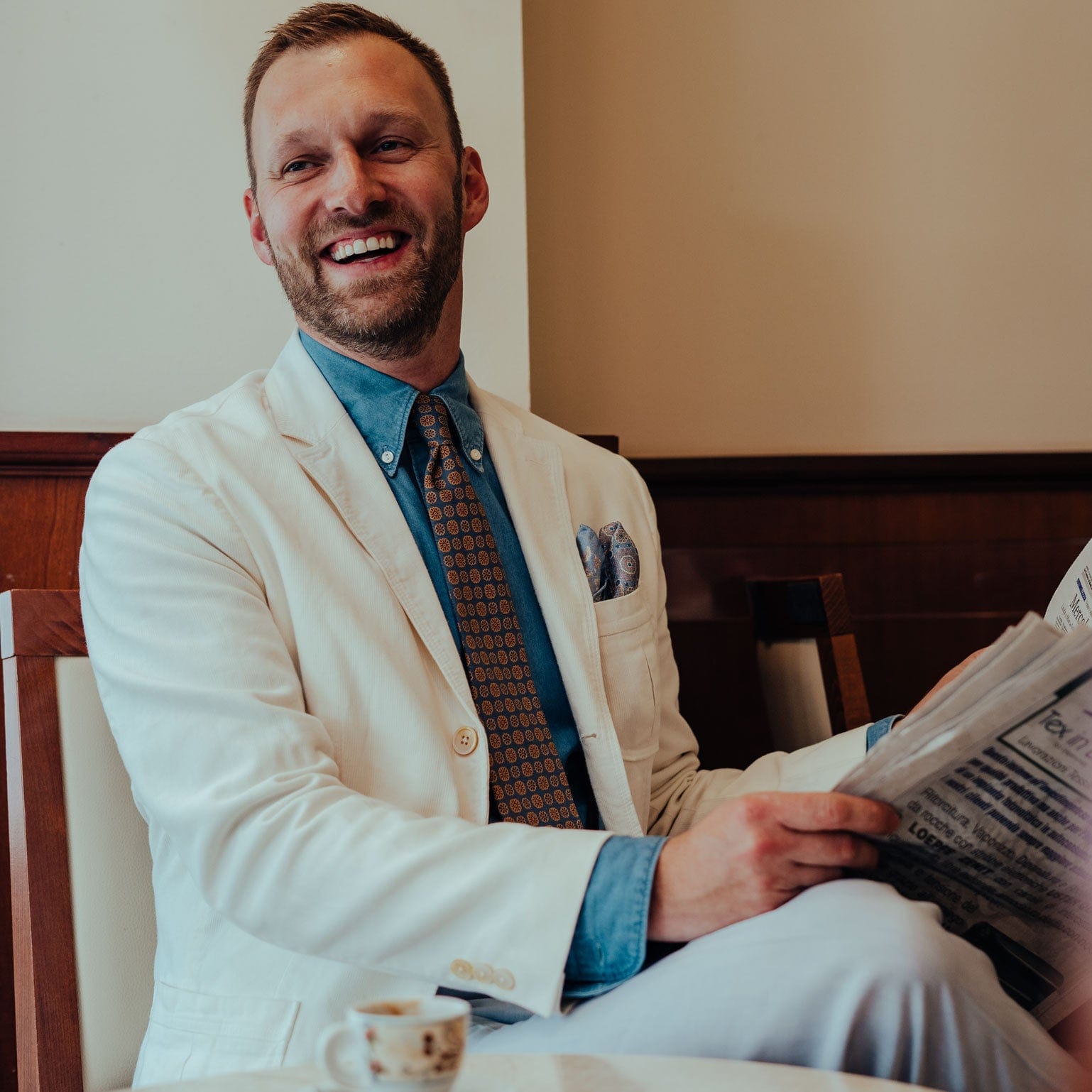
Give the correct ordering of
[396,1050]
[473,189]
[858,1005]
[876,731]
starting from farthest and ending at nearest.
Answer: [473,189] → [876,731] → [858,1005] → [396,1050]

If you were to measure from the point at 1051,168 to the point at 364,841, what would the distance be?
71.0 inches

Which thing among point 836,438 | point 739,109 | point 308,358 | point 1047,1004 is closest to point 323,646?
point 308,358

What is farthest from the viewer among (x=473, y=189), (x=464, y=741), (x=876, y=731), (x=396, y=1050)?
(x=473, y=189)

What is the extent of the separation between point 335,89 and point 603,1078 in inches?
42.4

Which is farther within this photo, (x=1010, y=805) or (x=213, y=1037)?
(x=213, y=1037)

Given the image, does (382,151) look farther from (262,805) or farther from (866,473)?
(866,473)

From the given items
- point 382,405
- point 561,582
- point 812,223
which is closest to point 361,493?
point 382,405

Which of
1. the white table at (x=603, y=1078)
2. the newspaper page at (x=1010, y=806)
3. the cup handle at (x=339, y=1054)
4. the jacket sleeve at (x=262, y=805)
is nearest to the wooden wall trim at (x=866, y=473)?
the jacket sleeve at (x=262, y=805)

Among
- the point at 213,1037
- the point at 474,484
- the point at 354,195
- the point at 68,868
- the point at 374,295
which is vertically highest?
the point at 354,195

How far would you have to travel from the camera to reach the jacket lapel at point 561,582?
1.20 metres

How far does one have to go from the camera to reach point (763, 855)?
81cm

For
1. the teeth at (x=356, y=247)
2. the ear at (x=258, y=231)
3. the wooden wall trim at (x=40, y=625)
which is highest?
the ear at (x=258, y=231)

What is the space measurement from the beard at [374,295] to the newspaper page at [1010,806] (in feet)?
2.48

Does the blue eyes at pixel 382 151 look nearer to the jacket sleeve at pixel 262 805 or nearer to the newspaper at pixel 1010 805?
the jacket sleeve at pixel 262 805
